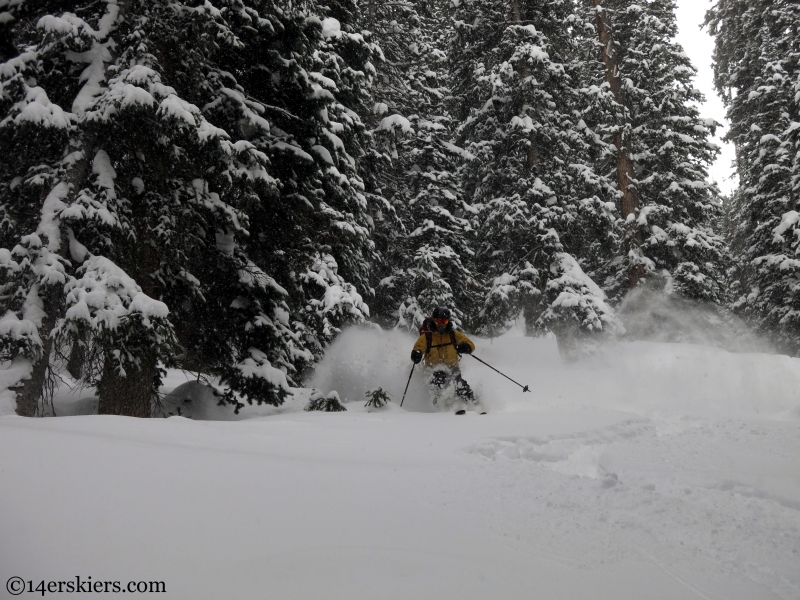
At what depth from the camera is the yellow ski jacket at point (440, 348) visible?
1112cm

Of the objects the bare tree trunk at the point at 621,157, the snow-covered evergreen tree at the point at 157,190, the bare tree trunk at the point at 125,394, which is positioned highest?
the bare tree trunk at the point at 621,157

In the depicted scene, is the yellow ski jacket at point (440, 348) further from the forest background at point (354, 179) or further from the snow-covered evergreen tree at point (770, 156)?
the snow-covered evergreen tree at point (770, 156)

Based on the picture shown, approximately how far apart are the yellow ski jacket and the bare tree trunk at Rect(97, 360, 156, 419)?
5460 mm

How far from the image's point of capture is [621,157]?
67.9ft

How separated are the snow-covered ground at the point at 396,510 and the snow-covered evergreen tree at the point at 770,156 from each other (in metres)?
16.1

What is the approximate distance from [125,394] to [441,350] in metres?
6.13

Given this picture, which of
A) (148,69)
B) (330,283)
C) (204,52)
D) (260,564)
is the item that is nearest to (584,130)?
(330,283)

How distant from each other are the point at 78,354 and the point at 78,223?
1958 mm

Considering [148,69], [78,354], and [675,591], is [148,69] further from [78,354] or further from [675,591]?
[675,591]

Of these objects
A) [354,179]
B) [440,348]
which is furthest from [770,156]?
[440,348]

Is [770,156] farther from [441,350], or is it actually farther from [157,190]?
[157,190]

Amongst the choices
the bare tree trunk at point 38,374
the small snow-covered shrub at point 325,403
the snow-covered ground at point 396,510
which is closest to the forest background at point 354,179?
the bare tree trunk at point 38,374

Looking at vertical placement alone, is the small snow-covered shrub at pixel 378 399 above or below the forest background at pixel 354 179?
below

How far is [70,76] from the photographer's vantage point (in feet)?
24.0
